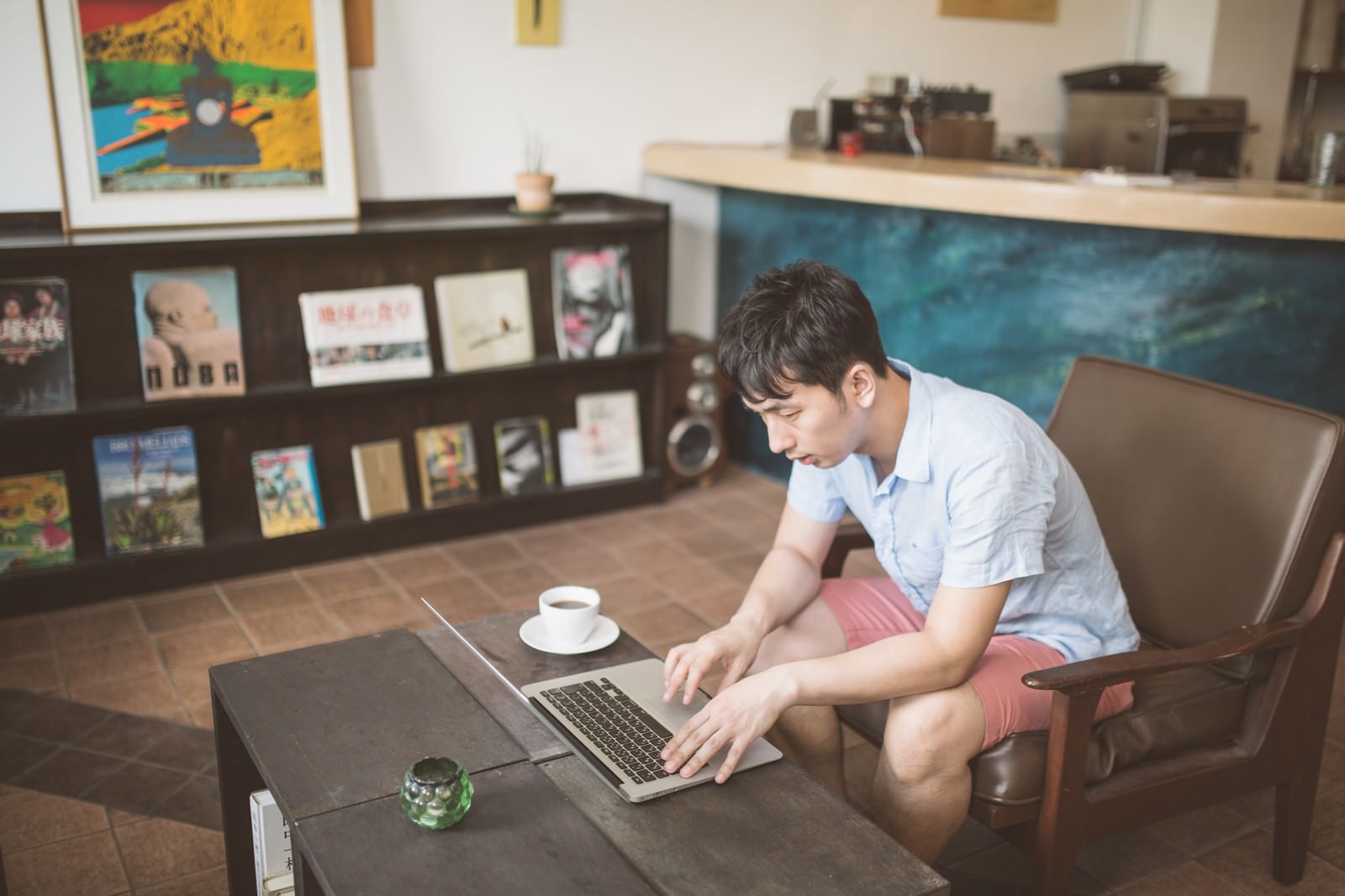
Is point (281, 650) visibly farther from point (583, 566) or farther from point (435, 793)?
point (435, 793)

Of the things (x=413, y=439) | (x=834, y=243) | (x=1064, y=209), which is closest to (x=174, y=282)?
(x=413, y=439)

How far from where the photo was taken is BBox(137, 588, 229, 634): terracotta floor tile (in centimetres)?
316

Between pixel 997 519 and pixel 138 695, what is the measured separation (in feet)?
7.02

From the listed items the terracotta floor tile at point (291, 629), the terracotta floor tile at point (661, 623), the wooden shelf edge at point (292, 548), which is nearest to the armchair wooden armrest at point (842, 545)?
the terracotta floor tile at point (661, 623)

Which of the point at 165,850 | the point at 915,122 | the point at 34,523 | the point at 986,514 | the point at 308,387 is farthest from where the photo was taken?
the point at 915,122

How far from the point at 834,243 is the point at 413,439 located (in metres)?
Answer: 1.62

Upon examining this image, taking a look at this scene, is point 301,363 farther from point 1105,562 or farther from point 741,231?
point 1105,562

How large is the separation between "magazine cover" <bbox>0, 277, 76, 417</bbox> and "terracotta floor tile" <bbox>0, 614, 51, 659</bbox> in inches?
22.8

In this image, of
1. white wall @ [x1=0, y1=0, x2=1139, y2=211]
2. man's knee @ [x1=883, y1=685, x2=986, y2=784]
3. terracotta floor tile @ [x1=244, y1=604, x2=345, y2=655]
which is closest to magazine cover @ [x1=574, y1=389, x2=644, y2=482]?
white wall @ [x1=0, y1=0, x2=1139, y2=211]

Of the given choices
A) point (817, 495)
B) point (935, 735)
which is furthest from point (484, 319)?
point (935, 735)

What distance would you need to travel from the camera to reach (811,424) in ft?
5.68

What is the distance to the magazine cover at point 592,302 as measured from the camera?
388 cm

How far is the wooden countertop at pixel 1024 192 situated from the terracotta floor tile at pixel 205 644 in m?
2.14

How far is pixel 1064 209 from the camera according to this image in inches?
117
